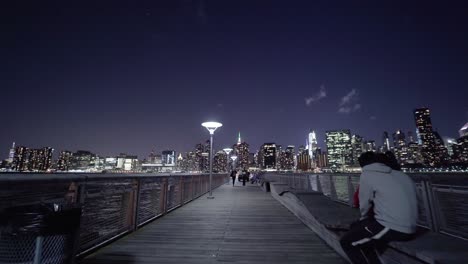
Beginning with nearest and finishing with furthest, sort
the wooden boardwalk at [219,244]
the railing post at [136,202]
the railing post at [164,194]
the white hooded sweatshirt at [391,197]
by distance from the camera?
the white hooded sweatshirt at [391,197]
the wooden boardwalk at [219,244]
the railing post at [136,202]
the railing post at [164,194]

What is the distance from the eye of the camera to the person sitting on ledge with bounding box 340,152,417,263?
266 cm

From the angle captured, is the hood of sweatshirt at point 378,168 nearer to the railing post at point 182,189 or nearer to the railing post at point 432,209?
the railing post at point 432,209

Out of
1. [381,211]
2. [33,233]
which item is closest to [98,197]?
[33,233]

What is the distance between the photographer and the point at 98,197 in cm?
475

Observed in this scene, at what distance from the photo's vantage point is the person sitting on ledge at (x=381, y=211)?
2.66 metres

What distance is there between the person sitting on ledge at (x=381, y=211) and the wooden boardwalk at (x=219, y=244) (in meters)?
1.47

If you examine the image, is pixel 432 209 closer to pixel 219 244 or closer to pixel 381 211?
pixel 381 211

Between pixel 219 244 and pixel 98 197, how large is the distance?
257cm

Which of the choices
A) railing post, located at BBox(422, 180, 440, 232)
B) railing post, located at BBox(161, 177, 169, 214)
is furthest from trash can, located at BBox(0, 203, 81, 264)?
railing post, located at BBox(161, 177, 169, 214)

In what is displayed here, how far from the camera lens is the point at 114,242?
5.20m

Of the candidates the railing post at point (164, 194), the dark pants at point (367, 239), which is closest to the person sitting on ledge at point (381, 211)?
the dark pants at point (367, 239)

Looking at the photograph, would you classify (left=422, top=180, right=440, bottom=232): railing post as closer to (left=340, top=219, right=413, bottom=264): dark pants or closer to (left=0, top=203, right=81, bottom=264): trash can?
(left=340, top=219, right=413, bottom=264): dark pants

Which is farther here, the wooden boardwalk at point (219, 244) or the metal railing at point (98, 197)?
the wooden boardwalk at point (219, 244)

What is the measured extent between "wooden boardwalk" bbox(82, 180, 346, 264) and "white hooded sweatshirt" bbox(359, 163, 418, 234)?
1.85 meters
